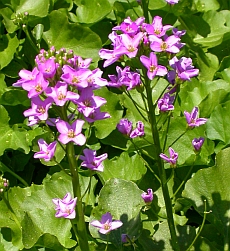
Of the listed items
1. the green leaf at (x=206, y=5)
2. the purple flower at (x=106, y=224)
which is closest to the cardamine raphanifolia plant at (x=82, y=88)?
the purple flower at (x=106, y=224)

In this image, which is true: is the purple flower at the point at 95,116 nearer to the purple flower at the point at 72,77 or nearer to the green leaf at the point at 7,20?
the purple flower at the point at 72,77

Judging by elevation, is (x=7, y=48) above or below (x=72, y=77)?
below

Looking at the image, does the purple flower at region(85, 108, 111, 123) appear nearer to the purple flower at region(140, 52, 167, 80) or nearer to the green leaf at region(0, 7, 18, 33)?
the purple flower at region(140, 52, 167, 80)

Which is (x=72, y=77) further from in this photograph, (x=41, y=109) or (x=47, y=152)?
(x=47, y=152)

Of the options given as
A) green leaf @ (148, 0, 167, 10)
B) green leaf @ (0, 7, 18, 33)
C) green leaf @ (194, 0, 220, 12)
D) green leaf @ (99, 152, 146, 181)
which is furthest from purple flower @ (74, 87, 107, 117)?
green leaf @ (194, 0, 220, 12)

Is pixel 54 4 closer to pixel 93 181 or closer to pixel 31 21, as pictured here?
pixel 31 21

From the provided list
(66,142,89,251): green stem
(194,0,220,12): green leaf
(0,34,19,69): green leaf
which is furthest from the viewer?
(194,0,220,12): green leaf

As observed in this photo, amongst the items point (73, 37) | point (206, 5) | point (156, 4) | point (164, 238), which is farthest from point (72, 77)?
point (206, 5)
